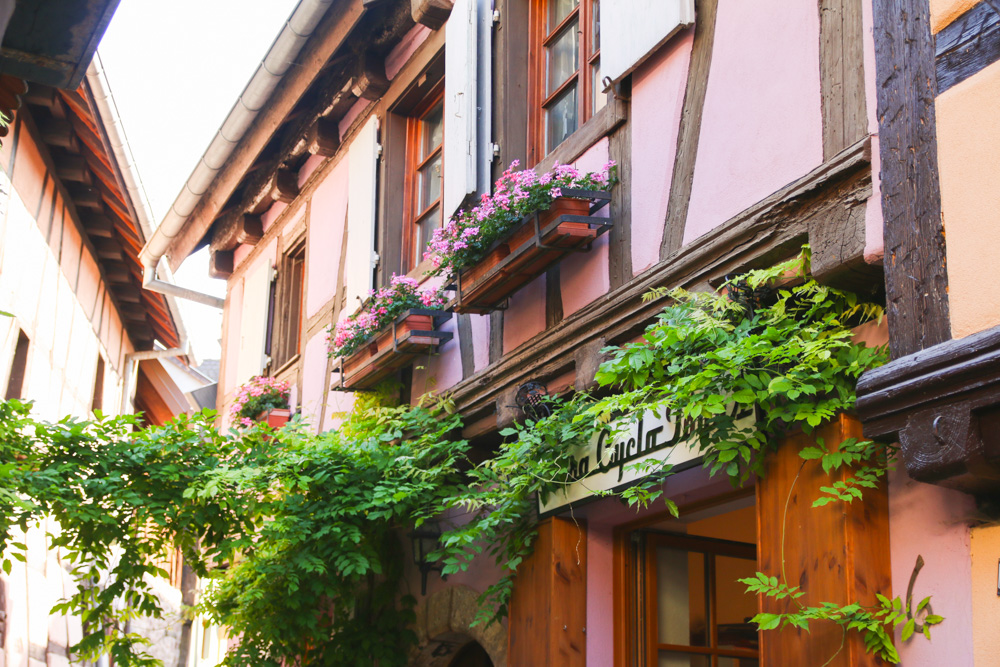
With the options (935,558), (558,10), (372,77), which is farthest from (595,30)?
(935,558)

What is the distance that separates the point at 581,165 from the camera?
193 inches

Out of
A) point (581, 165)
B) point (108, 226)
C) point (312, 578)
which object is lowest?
point (312, 578)

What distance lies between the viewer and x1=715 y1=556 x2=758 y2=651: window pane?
501 centimetres

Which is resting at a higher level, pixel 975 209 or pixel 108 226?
pixel 108 226

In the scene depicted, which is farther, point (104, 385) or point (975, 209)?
point (104, 385)

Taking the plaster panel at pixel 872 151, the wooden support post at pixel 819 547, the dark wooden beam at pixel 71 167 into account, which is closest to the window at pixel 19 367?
the dark wooden beam at pixel 71 167

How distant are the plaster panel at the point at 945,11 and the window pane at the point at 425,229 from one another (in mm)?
3822

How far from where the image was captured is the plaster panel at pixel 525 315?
4.99 m

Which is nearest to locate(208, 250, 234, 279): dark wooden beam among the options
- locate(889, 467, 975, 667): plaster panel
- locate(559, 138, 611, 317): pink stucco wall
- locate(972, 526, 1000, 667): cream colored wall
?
locate(559, 138, 611, 317): pink stucco wall

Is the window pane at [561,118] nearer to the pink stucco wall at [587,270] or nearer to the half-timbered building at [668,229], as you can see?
the half-timbered building at [668,229]

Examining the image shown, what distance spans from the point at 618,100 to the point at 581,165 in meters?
0.37

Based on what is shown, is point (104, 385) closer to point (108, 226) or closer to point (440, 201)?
point (108, 226)

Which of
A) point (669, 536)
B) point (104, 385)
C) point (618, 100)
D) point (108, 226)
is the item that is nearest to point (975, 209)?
point (618, 100)

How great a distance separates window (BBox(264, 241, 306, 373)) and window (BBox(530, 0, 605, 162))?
11.4 ft
